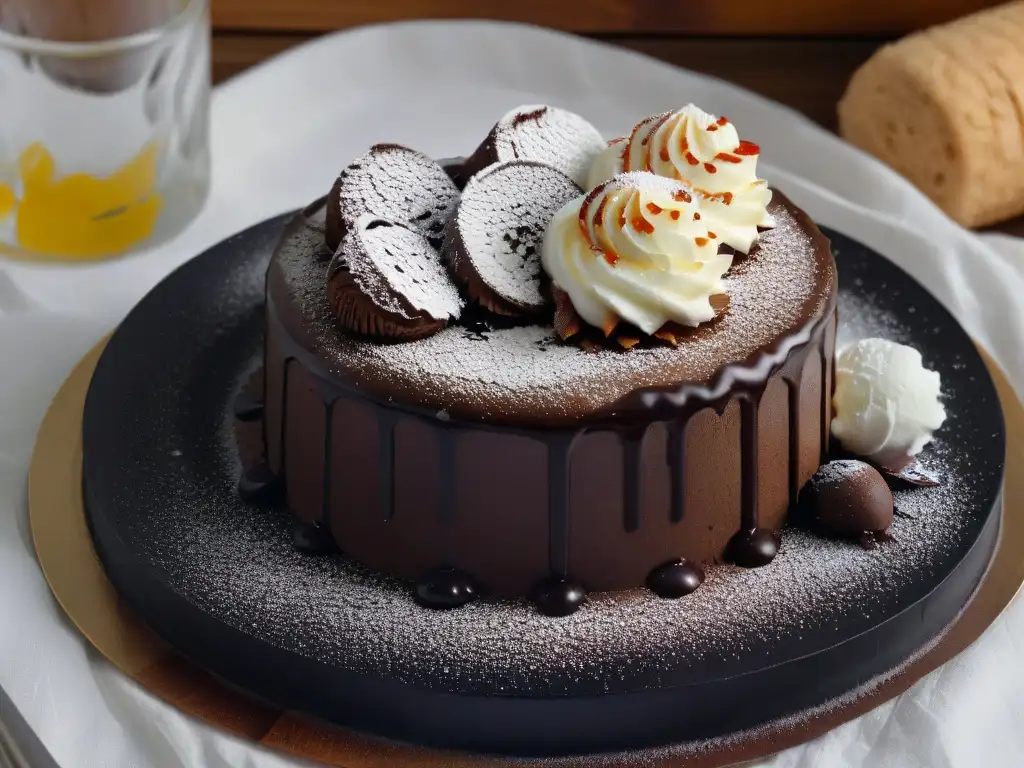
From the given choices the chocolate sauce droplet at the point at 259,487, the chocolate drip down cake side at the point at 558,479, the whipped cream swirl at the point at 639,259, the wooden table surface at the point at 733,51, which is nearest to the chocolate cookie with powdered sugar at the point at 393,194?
the chocolate drip down cake side at the point at 558,479

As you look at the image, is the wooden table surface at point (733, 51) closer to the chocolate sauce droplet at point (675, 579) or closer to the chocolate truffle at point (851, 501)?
the chocolate truffle at point (851, 501)

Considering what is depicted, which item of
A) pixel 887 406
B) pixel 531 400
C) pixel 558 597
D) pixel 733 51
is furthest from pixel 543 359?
pixel 733 51

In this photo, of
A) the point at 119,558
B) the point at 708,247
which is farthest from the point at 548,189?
the point at 119,558

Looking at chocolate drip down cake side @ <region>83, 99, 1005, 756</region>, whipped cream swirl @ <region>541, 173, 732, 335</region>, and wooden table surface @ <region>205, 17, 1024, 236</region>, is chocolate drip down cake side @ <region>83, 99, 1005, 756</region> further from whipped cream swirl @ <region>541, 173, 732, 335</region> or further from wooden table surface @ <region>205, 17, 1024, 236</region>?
wooden table surface @ <region>205, 17, 1024, 236</region>

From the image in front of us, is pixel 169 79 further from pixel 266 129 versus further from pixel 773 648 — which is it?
pixel 773 648

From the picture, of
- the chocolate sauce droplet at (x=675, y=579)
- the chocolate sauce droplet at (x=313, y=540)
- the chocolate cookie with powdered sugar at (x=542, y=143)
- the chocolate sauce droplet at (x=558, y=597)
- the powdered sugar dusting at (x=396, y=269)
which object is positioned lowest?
the chocolate sauce droplet at (x=313, y=540)

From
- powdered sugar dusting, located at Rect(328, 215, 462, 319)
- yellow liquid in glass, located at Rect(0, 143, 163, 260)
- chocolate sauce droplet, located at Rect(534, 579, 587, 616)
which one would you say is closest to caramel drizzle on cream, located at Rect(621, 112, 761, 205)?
powdered sugar dusting, located at Rect(328, 215, 462, 319)
